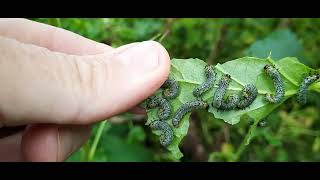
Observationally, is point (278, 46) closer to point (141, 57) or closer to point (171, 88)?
point (171, 88)

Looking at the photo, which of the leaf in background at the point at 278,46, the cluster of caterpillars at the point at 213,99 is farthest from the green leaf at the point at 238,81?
the leaf in background at the point at 278,46

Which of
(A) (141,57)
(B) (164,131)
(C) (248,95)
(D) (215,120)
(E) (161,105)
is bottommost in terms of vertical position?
(D) (215,120)

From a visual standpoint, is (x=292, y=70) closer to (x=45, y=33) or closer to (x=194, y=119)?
(x=45, y=33)

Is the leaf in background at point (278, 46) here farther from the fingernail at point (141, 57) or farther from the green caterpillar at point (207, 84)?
the fingernail at point (141, 57)

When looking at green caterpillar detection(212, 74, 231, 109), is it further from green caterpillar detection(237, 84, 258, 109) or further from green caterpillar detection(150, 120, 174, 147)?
green caterpillar detection(150, 120, 174, 147)

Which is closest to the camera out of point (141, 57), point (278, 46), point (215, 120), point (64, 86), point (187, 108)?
point (64, 86)

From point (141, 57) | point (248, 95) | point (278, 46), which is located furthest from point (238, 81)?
point (278, 46)

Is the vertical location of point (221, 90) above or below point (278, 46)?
above

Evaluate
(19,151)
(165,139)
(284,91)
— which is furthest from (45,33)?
(284,91)

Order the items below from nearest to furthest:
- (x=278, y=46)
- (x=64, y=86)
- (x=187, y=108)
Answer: (x=64, y=86)
(x=187, y=108)
(x=278, y=46)
